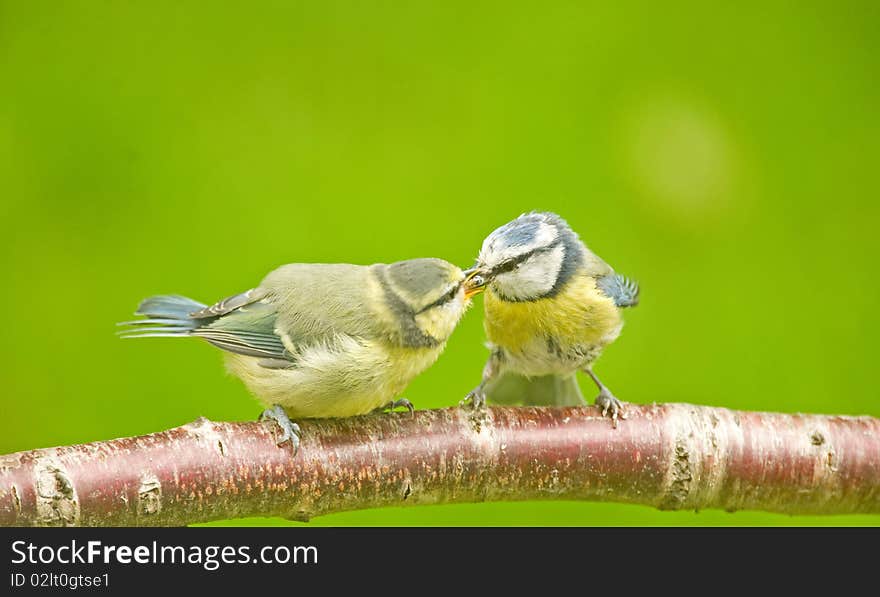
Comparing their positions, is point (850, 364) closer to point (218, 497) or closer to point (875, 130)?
point (875, 130)

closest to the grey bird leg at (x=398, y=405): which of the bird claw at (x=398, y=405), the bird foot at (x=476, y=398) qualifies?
the bird claw at (x=398, y=405)

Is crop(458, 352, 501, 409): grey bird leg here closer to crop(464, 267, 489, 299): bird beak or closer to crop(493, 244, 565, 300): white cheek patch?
crop(493, 244, 565, 300): white cheek patch

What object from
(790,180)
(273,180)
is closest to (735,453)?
(790,180)

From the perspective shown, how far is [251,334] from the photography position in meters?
→ 2.45

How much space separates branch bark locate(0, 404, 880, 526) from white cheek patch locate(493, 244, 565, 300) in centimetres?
42

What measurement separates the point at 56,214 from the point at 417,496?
1.44 meters

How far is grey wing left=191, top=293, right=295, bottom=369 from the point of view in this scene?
2.43 meters

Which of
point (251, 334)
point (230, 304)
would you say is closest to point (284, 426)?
point (251, 334)

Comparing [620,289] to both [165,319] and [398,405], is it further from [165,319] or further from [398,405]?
[165,319]

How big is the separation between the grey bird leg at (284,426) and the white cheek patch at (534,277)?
0.81 metres

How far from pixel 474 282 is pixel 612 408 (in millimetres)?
550

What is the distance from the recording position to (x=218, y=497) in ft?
7.34

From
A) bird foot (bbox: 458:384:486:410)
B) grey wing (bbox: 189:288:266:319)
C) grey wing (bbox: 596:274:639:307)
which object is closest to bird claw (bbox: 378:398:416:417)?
bird foot (bbox: 458:384:486:410)

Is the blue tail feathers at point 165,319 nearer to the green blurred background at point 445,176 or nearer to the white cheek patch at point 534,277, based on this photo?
the green blurred background at point 445,176
